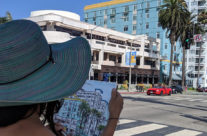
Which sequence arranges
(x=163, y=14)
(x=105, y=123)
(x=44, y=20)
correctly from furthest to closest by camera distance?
(x=163, y=14)
(x=44, y=20)
(x=105, y=123)

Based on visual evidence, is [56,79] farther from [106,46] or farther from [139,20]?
[139,20]

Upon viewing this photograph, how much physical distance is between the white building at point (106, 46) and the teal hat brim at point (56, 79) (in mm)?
27140

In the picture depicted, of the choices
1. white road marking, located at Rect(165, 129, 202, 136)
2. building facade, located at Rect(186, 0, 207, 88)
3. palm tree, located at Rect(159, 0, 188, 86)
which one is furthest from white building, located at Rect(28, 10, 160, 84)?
white road marking, located at Rect(165, 129, 202, 136)

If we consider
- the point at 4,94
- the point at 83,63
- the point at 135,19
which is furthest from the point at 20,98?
the point at 135,19

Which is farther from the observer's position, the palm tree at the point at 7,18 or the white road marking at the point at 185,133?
the palm tree at the point at 7,18

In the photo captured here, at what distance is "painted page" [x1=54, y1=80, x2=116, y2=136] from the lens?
5.71 ft

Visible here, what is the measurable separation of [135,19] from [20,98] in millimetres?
58587

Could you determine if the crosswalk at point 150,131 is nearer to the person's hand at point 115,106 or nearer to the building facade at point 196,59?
the person's hand at point 115,106

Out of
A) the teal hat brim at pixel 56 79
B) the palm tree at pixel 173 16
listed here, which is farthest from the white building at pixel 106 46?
the teal hat brim at pixel 56 79

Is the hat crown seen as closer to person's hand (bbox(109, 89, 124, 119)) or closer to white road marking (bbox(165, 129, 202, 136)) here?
person's hand (bbox(109, 89, 124, 119))

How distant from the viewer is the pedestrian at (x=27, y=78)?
3.46 feet

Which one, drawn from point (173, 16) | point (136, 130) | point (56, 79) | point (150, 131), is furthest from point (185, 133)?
point (173, 16)

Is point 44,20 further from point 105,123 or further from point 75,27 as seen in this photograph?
point 105,123

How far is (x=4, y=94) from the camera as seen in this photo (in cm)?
103
